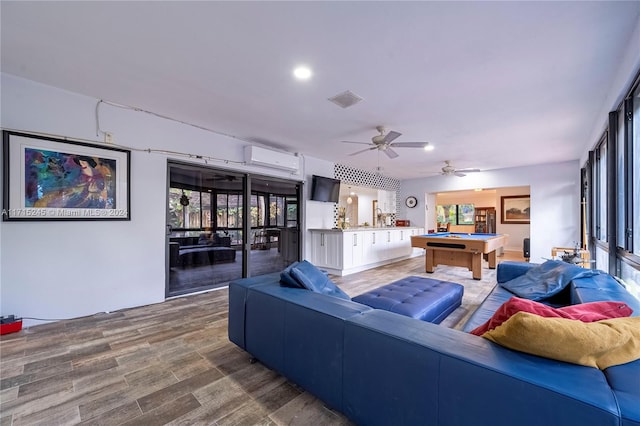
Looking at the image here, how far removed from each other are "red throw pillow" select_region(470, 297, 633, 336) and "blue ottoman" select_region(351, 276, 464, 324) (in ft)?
3.21

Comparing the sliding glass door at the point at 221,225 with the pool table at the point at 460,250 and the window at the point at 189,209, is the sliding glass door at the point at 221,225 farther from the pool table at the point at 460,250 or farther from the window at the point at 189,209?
the pool table at the point at 460,250

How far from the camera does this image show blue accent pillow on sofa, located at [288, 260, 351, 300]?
6.64 ft

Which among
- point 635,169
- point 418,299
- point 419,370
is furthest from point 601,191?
point 419,370

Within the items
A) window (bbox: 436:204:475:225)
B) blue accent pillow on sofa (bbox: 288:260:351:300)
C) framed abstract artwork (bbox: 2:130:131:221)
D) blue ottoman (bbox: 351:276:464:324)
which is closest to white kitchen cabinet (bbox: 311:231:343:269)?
blue ottoman (bbox: 351:276:464:324)

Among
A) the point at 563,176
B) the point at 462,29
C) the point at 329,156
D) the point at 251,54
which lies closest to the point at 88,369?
the point at 251,54

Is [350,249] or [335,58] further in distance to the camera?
[350,249]

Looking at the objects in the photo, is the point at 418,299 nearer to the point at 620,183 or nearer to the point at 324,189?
the point at 620,183

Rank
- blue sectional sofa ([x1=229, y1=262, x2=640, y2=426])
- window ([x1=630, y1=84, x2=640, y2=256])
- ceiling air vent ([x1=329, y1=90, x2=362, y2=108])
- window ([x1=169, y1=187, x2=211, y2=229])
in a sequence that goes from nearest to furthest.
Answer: blue sectional sofa ([x1=229, y1=262, x2=640, y2=426]) → window ([x1=630, y1=84, x2=640, y2=256]) → ceiling air vent ([x1=329, y1=90, x2=362, y2=108]) → window ([x1=169, y1=187, x2=211, y2=229])

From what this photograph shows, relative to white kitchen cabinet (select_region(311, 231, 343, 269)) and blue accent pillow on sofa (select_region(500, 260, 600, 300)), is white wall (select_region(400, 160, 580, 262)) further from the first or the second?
white kitchen cabinet (select_region(311, 231, 343, 269))

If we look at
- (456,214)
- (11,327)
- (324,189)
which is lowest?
(11,327)

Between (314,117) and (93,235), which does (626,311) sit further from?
(93,235)

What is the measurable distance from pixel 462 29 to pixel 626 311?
191cm

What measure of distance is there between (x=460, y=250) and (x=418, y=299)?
10.4ft

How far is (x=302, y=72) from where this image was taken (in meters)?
2.46
